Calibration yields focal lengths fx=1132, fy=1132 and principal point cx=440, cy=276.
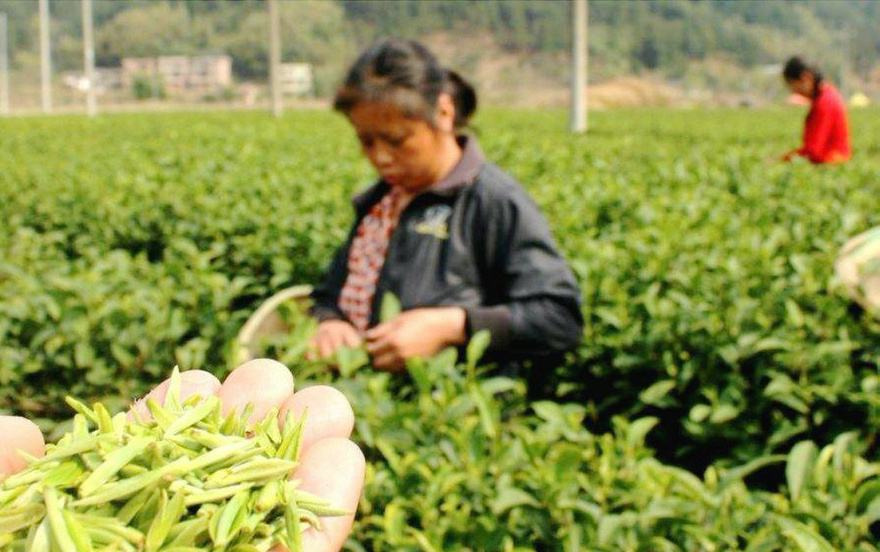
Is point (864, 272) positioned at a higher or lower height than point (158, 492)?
lower

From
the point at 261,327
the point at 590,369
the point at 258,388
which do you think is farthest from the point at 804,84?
the point at 258,388

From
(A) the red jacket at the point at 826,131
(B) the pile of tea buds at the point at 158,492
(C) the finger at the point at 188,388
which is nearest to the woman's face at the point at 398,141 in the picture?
(C) the finger at the point at 188,388

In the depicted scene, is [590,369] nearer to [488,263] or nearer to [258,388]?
[488,263]

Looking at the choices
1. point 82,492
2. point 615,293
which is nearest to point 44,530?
point 82,492

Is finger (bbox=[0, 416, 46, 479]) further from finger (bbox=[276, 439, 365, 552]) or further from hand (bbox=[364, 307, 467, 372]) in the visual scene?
hand (bbox=[364, 307, 467, 372])

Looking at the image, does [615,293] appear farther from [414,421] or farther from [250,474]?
[250,474]

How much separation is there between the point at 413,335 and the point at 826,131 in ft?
19.7

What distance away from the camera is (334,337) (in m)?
2.60

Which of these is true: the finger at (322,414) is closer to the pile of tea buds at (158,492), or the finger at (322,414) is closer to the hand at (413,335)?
the pile of tea buds at (158,492)

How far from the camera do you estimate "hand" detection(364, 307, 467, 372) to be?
245 cm

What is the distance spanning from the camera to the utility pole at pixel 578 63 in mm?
17062

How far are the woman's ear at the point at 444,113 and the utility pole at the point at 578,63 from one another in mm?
14363

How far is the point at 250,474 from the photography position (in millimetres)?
1188

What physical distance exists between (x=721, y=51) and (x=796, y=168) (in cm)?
9101
